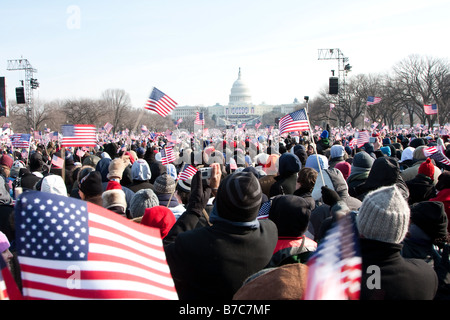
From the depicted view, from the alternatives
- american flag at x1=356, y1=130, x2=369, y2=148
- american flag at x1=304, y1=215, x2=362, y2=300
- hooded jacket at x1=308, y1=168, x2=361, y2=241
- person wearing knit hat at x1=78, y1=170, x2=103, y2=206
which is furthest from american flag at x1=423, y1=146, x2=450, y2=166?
american flag at x1=304, y1=215, x2=362, y2=300

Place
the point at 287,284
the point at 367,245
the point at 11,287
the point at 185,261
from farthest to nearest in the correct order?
the point at 185,261
the point at 367,245
the point at 287,284
the point at 11,287

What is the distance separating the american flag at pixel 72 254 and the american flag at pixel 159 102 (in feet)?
26.5

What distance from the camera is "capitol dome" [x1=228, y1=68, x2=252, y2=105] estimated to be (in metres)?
193

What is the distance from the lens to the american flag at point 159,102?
387 inches

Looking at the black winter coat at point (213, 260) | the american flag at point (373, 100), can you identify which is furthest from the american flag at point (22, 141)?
the american flag at point (373, 100)

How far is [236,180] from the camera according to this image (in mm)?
2566

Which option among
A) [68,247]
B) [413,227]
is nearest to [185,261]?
[68,247]

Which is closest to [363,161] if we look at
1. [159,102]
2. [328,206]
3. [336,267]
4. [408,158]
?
[328,206]

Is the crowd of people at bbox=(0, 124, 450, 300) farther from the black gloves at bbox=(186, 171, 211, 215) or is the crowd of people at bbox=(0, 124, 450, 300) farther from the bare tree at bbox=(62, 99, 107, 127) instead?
the bare tree at bbox=(62, 99, 107, 127)

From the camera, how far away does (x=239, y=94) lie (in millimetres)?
192875

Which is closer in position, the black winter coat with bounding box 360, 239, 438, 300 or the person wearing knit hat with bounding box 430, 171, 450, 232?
the black winter coat with bounding box 360, 239, 438, 300

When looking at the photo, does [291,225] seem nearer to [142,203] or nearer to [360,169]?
[142,203]
